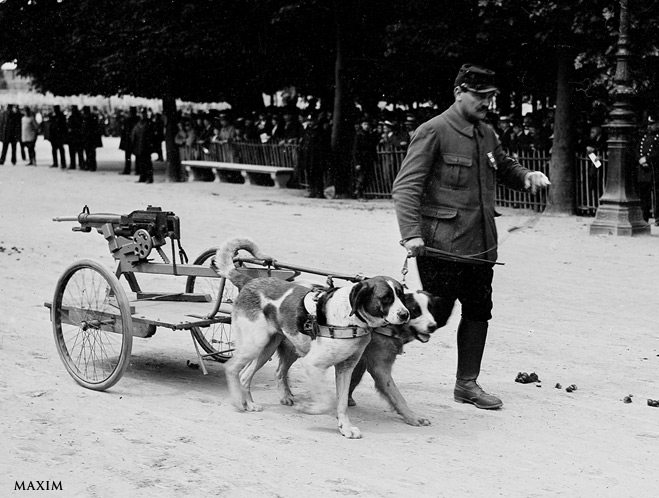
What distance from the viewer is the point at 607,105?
18484 mm

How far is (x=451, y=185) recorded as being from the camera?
6.38 metres

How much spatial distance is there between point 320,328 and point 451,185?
1.28 meters

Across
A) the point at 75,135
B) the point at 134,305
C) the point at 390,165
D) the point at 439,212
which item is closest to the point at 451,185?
the point at 439,212

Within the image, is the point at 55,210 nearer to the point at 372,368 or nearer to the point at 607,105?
the point at 607,105

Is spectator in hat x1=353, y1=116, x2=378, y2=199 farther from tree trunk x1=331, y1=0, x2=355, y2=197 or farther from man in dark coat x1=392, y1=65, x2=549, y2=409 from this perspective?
man in dark coat x1=392, y1=65, x2=549, y2=409

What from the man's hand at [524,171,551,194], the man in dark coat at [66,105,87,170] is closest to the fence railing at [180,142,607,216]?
the man in dark coat at [66,105,87,170]

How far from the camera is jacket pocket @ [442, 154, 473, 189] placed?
20.9 feet

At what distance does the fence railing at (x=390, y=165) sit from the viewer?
18688 millimetres

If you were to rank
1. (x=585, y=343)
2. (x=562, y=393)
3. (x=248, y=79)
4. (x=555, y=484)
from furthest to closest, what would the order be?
(x=248, y=79) < (x=585, y=343) < (x=562, y=393) < (x=555, y=484)

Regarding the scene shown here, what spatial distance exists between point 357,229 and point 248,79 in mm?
→ 16709

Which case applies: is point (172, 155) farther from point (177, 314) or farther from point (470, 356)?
point (470, 356)

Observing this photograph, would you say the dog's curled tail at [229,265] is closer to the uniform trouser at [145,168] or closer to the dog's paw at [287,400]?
the dog's paw at [287,400]

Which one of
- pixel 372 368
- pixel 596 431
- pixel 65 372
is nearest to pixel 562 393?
pixel 596 431

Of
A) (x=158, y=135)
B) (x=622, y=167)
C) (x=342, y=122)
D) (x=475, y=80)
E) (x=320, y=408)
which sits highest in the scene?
(x=158, y=135)
